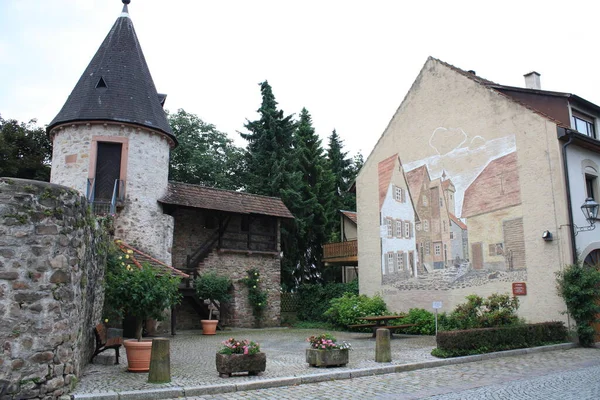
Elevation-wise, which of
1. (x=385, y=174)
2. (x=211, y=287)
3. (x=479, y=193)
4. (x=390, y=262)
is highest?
(x=385, y=174)

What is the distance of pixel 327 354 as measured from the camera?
32.4ft

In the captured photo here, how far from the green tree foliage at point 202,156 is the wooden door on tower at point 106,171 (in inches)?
546

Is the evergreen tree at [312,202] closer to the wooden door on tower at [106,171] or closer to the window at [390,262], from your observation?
the window at [390,262]

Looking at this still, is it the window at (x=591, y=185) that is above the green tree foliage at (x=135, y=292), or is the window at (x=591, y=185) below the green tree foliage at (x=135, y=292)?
above

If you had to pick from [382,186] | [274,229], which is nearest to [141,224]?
[274,229]

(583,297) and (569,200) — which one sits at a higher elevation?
(569,200)

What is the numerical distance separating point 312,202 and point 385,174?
25.6 ft

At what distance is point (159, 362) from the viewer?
8055mm

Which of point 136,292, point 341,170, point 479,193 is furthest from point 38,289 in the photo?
point 341,170

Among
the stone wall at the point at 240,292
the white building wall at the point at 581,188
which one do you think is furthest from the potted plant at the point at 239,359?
the stone wall at the point at 240,292

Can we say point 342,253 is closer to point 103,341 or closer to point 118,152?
point 118,152

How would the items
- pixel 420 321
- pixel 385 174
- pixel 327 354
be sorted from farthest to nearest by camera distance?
pixel 385 174 → pixel 420 321 → pixel 327 354

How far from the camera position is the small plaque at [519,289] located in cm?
1523

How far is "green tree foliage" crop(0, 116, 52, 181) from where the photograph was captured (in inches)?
1006
